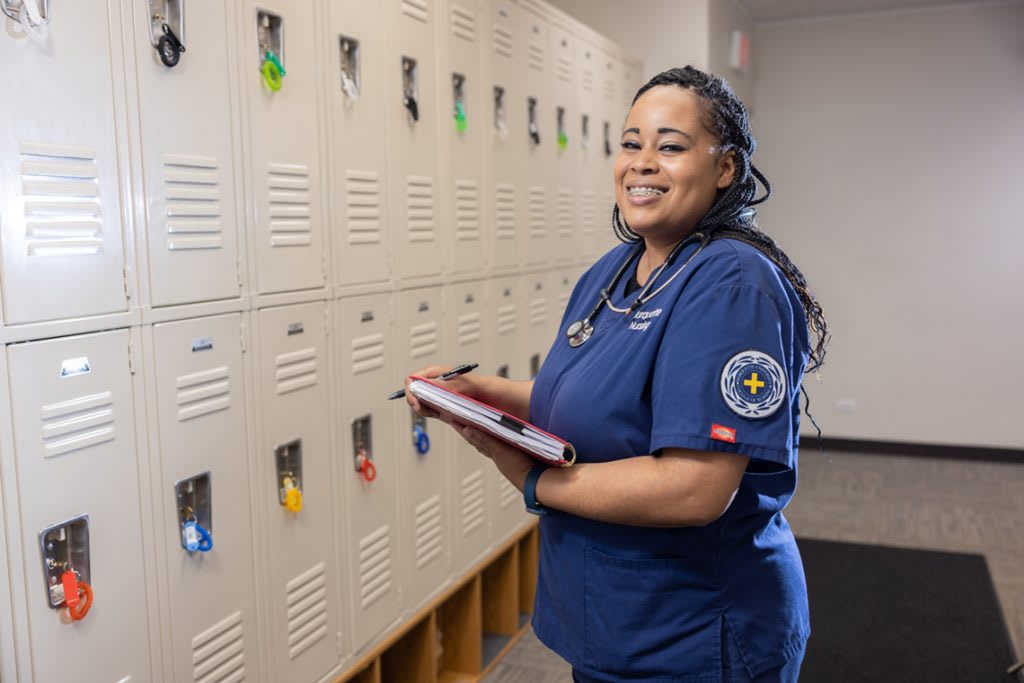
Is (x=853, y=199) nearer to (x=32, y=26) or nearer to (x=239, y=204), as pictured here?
(x=239, y=204)

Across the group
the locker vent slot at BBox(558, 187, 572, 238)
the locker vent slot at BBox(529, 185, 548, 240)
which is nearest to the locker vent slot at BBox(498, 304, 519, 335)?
the locker vent slot at BBox(529, 185, 548, 240)

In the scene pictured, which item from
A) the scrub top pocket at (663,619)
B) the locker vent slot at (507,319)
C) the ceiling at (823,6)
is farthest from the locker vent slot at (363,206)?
the ceiling at (823,6)

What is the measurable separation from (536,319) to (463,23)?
118 centimetres

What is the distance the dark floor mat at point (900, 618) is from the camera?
10.3ft

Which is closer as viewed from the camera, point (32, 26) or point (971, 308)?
point (32, 26)

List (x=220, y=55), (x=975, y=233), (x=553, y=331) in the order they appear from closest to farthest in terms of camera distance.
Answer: (x=220, y=55), (x=553, y=331), (x=975, y=233)

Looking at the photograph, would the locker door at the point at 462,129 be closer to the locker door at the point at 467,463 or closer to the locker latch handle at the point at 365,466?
the locker door at the point at 467,463

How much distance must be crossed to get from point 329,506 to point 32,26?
1262 millimetres

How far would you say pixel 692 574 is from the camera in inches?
48.5

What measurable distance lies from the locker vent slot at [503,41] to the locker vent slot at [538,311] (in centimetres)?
92

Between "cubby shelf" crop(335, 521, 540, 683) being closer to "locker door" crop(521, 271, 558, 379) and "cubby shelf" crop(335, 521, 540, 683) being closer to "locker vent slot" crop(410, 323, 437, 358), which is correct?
"locker door" crop(521, 271, 558, 379)

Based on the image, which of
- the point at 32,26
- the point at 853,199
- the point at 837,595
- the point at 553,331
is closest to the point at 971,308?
the point at 853,199

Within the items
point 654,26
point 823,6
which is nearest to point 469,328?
point 654,26

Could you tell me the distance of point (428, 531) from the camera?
2.75 metres
